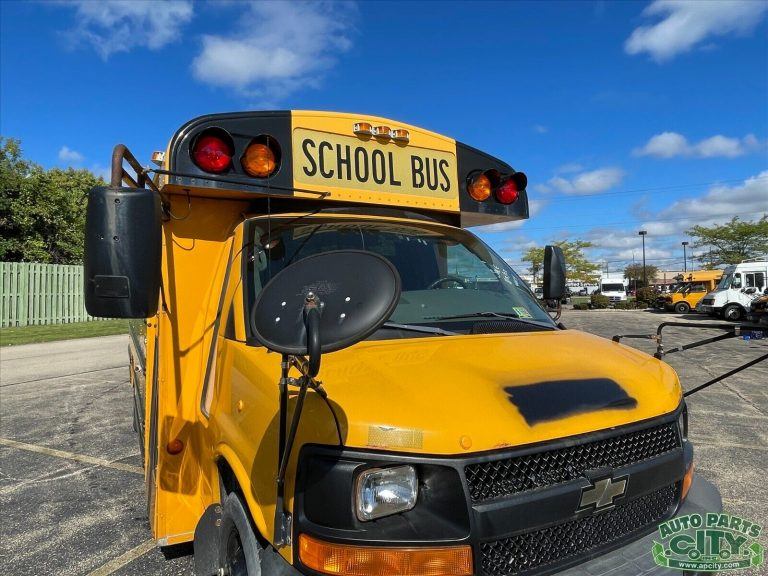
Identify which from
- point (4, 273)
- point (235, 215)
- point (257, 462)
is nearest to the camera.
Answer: point (257, 462)

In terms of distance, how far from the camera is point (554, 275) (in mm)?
4023

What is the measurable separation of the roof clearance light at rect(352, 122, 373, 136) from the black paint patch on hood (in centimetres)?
211

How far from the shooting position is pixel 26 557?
342 centimetres

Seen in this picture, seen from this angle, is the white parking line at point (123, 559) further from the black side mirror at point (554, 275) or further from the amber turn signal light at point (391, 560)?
the black side mirror at point (554, 275)

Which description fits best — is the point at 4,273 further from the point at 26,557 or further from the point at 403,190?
the point at 403,190

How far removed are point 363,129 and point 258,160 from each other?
0.73m

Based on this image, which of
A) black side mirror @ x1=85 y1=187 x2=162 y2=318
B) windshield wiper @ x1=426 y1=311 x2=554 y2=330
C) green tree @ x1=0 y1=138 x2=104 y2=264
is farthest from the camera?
green tree @ x1=0 y1=138 x2=104 y2=264

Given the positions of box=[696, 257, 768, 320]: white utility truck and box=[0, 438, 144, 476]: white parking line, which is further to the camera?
box=[696, 257, 768, 320]: white utility truck

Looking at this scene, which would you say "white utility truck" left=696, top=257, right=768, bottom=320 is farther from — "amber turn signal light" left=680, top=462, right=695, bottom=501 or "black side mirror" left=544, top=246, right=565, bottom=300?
"amber turn signal light" left=680, top=462, right=695, bottom=501

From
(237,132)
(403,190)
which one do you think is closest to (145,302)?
(237,132)

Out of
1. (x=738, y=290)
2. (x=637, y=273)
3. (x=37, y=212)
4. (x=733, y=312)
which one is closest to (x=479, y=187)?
(x=37, y=212)

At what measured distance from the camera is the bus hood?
163 cm

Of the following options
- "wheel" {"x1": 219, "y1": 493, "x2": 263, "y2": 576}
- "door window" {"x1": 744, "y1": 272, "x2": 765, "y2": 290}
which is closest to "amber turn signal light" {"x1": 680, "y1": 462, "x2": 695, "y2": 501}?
"wheel" {"x1": 219, "y1": 493, "x2": 263, "y2": 576}

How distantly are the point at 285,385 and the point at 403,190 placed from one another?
7.08 ft
